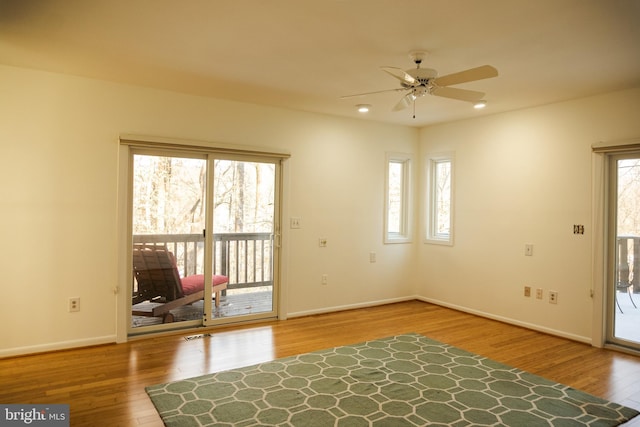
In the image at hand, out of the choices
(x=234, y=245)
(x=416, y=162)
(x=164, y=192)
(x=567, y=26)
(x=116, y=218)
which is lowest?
(x=234, y=245)

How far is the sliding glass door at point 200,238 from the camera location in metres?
4.30

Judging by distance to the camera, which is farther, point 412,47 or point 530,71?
point 530,71

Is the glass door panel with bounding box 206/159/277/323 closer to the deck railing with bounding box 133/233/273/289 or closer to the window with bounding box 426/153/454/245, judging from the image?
the deck railing with bounding box 133/233/273/289

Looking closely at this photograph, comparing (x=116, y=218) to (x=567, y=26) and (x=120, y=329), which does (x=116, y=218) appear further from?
(x=567, y=26)

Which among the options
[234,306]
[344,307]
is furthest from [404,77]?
[344,307]

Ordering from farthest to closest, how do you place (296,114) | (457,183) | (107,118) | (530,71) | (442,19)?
(457,183), (296,114), (107,118), (530,71), (442,19)

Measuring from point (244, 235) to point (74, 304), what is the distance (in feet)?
5.95

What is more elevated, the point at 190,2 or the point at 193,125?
the point at 190,2

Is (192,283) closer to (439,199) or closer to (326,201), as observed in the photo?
(326,201)

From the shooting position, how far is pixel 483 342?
14.0 feet

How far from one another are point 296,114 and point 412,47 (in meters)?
2.29

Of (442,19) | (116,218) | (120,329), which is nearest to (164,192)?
(116,218)

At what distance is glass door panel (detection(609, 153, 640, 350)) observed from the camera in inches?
160

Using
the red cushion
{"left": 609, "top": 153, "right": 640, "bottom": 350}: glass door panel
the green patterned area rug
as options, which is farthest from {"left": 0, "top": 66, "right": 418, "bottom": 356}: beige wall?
{"left": 609, "top": 153, "right": 640, "bottom": 350}: glass door panel
